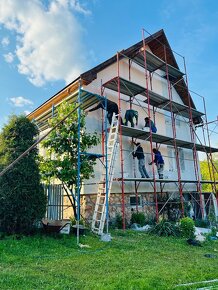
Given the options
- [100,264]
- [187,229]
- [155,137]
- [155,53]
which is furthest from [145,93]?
[100,264]

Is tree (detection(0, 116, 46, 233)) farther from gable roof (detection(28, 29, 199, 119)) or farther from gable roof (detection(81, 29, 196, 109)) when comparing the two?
gable roof (detection(81, 29, 196, 109))

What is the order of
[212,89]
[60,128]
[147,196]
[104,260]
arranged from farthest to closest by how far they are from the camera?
1. [212,89]
2. [147,196]
3. [60,128]
4. [104,260]

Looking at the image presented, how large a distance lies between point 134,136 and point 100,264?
8.57 metres

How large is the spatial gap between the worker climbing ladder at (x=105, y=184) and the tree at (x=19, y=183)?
2.21 m

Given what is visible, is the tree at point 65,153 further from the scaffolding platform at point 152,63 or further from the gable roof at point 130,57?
the scaffolding platform at point 152,63

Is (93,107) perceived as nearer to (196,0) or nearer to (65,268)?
(196,0)

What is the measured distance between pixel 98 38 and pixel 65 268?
30.5ft

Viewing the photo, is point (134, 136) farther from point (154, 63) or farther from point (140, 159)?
point (154, 63)

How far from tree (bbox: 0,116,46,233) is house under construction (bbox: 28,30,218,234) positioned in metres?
2.22

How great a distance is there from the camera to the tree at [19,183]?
292 inches

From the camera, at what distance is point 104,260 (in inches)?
227

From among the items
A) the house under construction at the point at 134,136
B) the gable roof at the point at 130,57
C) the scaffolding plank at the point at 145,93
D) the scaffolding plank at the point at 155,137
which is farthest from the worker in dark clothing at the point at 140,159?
the gable roof at the point at 130,57

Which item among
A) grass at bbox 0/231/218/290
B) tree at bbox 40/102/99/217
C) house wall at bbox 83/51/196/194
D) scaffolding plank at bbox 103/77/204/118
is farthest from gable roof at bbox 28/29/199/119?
grass at bbox 0/231/218/290

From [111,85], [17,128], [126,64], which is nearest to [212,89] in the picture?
[126,64]
